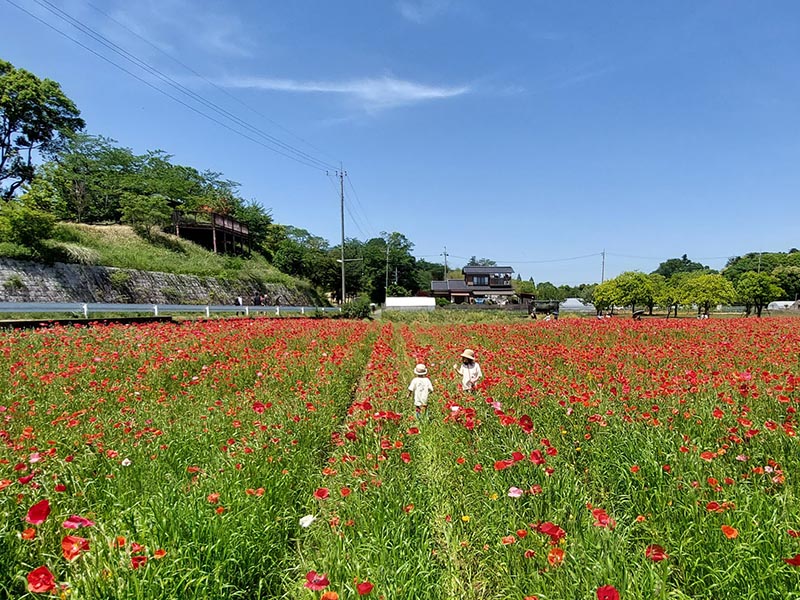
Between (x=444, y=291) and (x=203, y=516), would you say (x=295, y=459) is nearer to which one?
(x=203, y=516)

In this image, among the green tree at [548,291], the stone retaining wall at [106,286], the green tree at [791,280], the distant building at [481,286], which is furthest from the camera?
the green tree at [548,291]

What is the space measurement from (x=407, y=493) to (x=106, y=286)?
90.5ft

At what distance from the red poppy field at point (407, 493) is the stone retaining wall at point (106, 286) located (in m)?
18.0

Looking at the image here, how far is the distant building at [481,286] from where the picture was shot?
69.2m

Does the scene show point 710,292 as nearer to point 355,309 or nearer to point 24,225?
point 355,309

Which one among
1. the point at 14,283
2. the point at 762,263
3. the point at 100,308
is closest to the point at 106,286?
the point at 14,283

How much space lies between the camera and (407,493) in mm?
3092

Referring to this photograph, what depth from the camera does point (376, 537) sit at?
259cm

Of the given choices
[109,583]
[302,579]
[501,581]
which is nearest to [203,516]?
[109,583]

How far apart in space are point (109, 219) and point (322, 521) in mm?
45804

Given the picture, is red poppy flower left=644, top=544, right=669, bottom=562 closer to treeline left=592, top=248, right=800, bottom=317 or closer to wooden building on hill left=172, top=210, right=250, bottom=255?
wooden building on hill left=172, top=210, right=250, bottom=255

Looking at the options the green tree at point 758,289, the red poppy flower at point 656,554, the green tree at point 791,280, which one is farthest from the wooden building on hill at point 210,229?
the green tree at point 791,280

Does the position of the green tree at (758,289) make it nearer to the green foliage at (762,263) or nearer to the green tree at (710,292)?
the green tree at (710,292)

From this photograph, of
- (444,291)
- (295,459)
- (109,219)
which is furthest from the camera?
(444,291)
